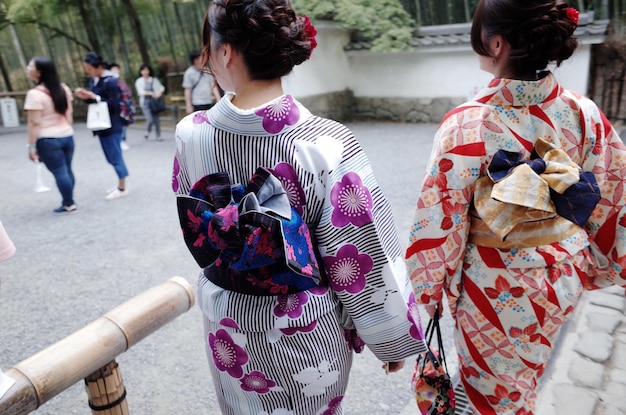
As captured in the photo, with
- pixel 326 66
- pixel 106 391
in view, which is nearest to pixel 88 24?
pixel 326 66

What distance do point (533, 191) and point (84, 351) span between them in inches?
59.7

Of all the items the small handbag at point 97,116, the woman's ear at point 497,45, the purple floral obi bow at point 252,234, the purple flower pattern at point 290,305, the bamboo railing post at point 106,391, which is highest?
the woman's ear at point 497,45

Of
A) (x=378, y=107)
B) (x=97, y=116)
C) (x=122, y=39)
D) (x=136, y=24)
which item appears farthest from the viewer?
(x=122, y=39)

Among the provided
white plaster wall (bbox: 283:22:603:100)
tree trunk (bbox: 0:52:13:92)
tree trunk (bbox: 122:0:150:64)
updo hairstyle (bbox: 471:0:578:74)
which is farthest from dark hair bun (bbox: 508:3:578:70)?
tree trunk (bbox: 0:52:13:92)

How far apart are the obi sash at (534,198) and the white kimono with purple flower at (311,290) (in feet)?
1.28

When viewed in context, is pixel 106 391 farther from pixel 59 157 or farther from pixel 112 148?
pixel 112 148

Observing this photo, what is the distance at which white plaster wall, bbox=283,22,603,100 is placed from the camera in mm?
10523

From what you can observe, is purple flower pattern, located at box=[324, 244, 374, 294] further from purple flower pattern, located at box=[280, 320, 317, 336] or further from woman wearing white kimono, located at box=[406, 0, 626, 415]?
woman wearing white kimono, located at box=[406, 0, 626, 415]

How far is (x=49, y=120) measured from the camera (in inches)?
212

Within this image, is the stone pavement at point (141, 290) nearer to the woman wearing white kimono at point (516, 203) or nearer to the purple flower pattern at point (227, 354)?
the woman wearing white kimono at point (516, 203)

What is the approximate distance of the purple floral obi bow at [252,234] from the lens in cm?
118

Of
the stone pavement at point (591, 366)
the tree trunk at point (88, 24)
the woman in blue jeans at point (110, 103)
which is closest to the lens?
the stone pavement at point (591, 366)

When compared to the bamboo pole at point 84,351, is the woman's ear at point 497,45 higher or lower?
higher

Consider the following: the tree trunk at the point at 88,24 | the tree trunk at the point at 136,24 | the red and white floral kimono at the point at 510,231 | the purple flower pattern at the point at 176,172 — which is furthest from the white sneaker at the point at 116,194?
the tree trunk at the point at 88,24
